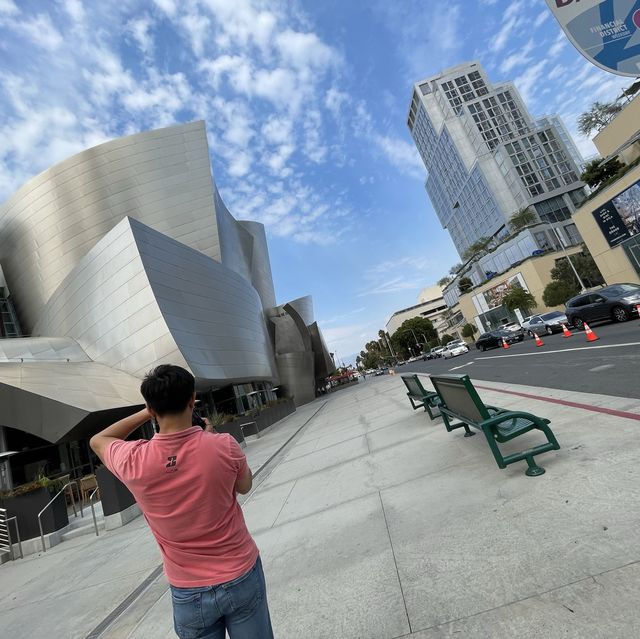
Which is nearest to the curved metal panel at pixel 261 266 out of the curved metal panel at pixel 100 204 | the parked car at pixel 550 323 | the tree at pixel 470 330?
the curved metal panel at pixel 100 204

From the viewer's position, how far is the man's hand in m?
1.88

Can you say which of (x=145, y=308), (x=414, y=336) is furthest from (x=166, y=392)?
(x=414, y=336)

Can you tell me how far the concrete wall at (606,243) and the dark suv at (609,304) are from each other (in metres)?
14.2

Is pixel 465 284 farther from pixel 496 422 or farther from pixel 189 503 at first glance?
pixel 189 503

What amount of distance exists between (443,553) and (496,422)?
1697 millimetres

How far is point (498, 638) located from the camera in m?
1.99

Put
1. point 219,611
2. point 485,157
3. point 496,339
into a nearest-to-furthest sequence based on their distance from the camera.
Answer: point 219,611 → point 496,339 → point 485,157

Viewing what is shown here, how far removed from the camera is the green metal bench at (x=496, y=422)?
397 cm

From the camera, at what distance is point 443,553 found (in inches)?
116

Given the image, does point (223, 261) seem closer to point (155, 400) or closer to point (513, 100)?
point (155, 400)

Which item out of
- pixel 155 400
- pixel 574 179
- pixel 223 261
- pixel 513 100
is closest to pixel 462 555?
pixel 155 400

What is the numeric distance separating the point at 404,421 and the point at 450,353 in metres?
32.0

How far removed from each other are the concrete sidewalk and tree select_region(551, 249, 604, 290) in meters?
55.6

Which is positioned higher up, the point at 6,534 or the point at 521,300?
the point at 521,300
